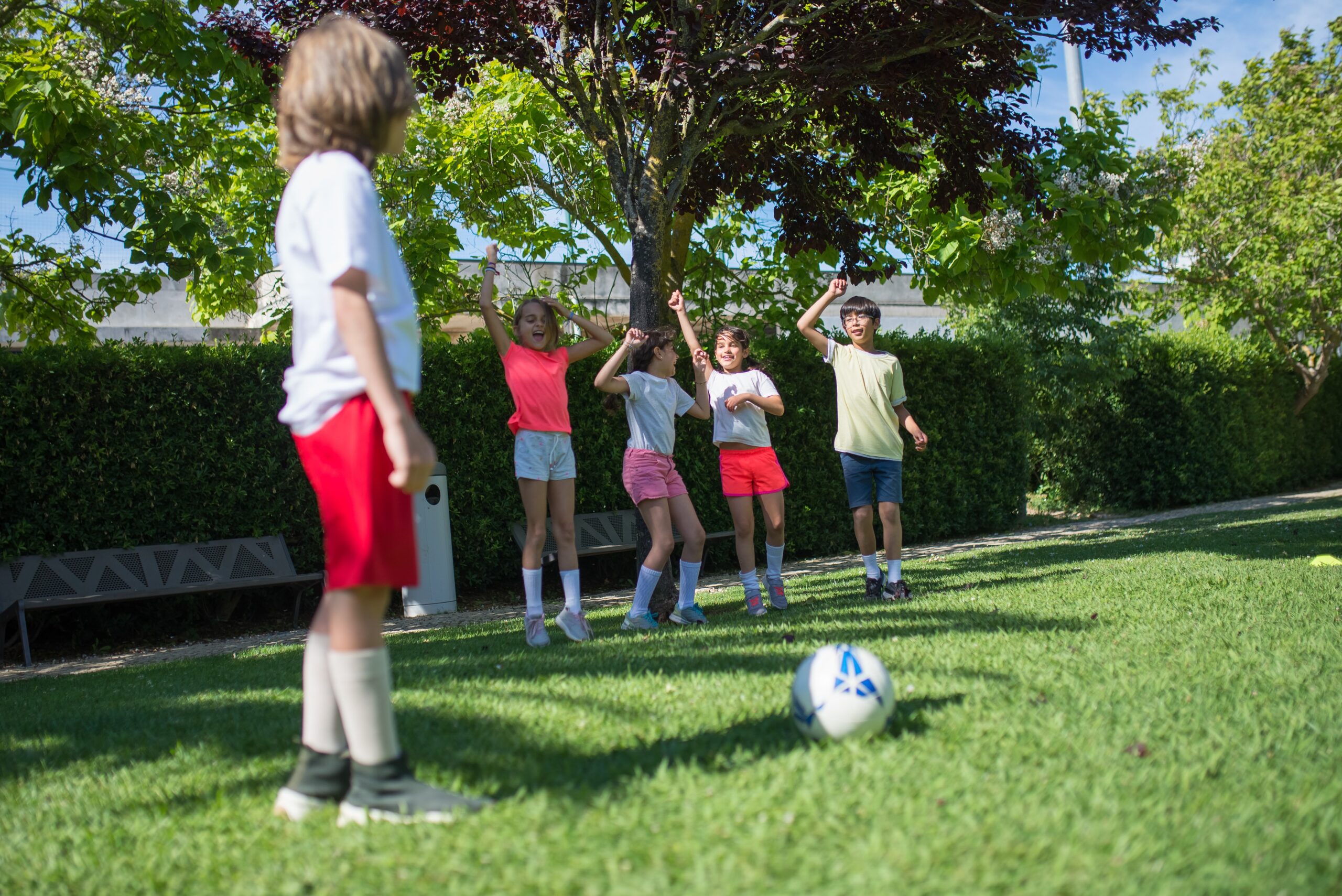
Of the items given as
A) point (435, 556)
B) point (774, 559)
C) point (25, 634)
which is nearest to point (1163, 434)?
point (774, 559)

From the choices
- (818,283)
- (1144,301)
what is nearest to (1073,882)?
(818,283)

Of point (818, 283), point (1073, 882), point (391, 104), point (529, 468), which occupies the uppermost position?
point (818, 283)

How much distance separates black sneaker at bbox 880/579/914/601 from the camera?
264 inches

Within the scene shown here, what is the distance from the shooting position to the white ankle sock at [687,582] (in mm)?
6480

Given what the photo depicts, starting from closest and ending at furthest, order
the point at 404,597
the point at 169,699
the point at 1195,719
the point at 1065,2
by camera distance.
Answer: the point at 1195,719 → the point at 169,699 → the point at 1065,2 → the point at 404,597

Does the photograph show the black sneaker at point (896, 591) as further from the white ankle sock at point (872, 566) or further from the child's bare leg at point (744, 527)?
the child's bare leg at point (744, 527)

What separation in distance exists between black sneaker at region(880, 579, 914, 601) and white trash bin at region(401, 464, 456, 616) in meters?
4.04

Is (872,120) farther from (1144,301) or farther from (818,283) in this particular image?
(1144,301)

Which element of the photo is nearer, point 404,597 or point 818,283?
point 404,597

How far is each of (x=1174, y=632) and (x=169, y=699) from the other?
4.66 m

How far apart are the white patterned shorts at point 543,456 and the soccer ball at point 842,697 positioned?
2.66m

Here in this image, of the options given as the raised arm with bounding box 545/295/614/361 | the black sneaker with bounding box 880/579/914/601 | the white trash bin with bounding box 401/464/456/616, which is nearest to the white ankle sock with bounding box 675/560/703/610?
the black sneaker with bounding box 880/579/914/601

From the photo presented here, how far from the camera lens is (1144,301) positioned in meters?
20.2

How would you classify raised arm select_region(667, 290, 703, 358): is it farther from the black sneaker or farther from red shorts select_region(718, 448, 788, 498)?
the black sneaker
